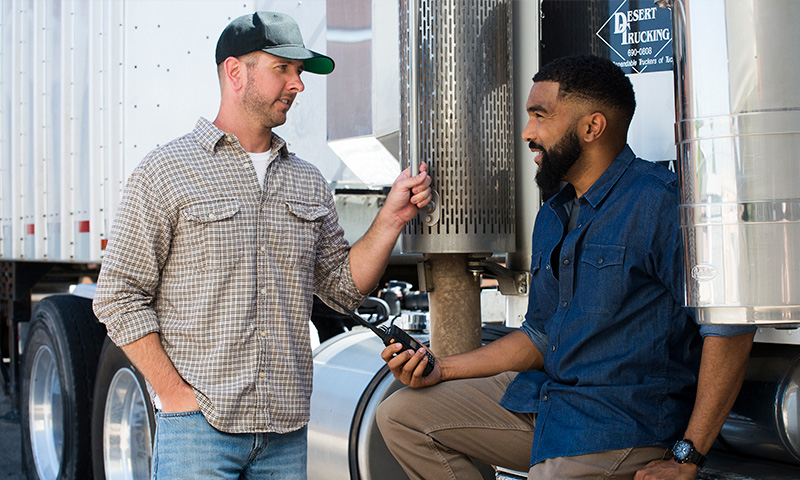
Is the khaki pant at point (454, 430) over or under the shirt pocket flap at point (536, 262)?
under

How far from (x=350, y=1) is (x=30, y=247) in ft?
10.9

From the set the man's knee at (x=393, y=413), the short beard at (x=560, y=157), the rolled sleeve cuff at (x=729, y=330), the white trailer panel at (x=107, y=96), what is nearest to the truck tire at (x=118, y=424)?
the white trailer panel at (x=107, y=96)

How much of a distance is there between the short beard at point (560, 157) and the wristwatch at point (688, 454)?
2.68 feet

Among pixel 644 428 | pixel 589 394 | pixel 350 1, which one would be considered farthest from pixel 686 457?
pixel 350 1

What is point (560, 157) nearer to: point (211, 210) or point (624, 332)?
point (624, 332)

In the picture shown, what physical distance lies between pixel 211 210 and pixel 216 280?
190mm

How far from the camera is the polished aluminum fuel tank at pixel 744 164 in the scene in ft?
5.32

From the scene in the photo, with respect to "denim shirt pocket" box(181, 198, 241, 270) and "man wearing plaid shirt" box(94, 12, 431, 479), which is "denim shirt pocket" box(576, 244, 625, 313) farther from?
"denim shirt pocket" box(181, 198, 241, 270)

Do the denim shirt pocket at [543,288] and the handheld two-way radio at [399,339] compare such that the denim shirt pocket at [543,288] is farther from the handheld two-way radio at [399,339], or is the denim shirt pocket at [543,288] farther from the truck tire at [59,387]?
the truck tire at [59,387]

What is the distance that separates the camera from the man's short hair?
2438mm

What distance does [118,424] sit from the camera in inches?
183

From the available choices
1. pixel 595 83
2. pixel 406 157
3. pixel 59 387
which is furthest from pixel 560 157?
pixel 59 387

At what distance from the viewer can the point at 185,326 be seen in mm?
2305

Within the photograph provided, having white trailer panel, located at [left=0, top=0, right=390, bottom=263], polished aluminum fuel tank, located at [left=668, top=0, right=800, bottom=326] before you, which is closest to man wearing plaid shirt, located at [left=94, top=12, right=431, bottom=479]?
white trailer panel, located at [left=0, top=0, right=390, bottom=263]
